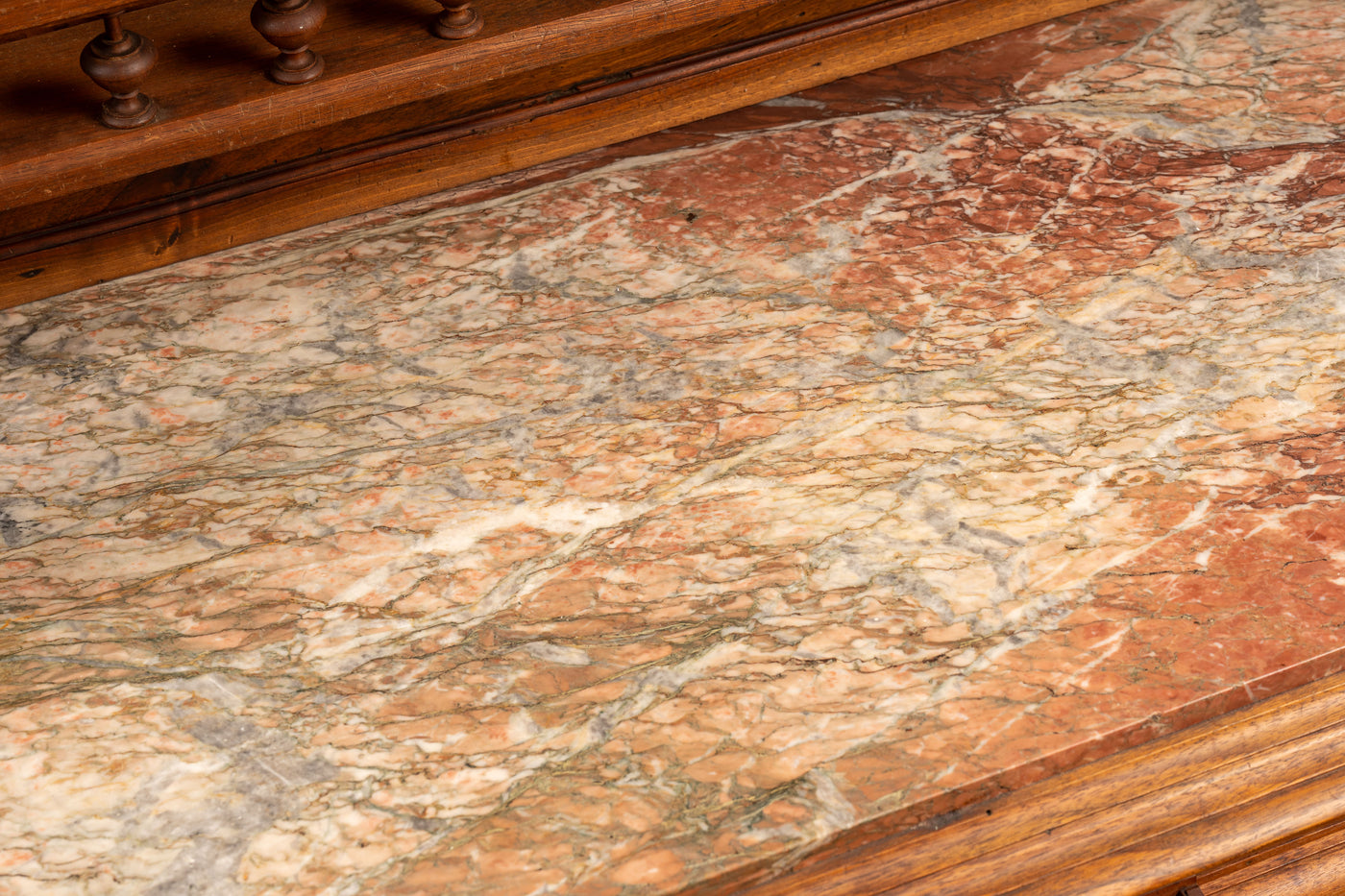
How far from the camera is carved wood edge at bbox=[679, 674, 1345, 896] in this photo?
95 centimetres

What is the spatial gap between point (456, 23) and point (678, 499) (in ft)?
2.27

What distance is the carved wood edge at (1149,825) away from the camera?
95 cm

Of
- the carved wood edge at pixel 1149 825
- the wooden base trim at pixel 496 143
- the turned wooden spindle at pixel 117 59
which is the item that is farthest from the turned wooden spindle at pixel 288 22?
the carved wood edge at pixel 1149 825

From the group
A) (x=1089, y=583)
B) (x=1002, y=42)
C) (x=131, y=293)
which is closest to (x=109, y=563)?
(x=131, y=293)

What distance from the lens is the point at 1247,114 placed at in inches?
67.2

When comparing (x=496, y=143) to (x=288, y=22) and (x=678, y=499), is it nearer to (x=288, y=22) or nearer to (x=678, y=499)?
(x=288, y=22)

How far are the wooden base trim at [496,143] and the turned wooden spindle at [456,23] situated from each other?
0.64 ft

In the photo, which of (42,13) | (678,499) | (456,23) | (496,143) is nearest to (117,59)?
(42,13)

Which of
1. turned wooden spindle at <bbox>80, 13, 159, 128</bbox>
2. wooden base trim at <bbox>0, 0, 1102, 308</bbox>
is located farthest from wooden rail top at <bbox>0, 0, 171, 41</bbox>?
wooden base trim at <bbox>0, 0, 1102, 308</bbox>

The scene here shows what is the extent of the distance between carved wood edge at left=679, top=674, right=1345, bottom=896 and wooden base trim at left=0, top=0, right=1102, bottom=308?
112 cm

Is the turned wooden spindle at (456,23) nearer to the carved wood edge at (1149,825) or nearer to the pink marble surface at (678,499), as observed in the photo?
the pink marble surface at (678,499)

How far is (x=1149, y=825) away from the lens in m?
1.03

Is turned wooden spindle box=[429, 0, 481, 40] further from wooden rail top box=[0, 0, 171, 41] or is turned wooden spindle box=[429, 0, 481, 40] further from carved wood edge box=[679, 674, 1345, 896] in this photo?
carved wood edge box=[679, 674, 1345, 896]

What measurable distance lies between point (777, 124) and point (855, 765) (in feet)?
3.62
